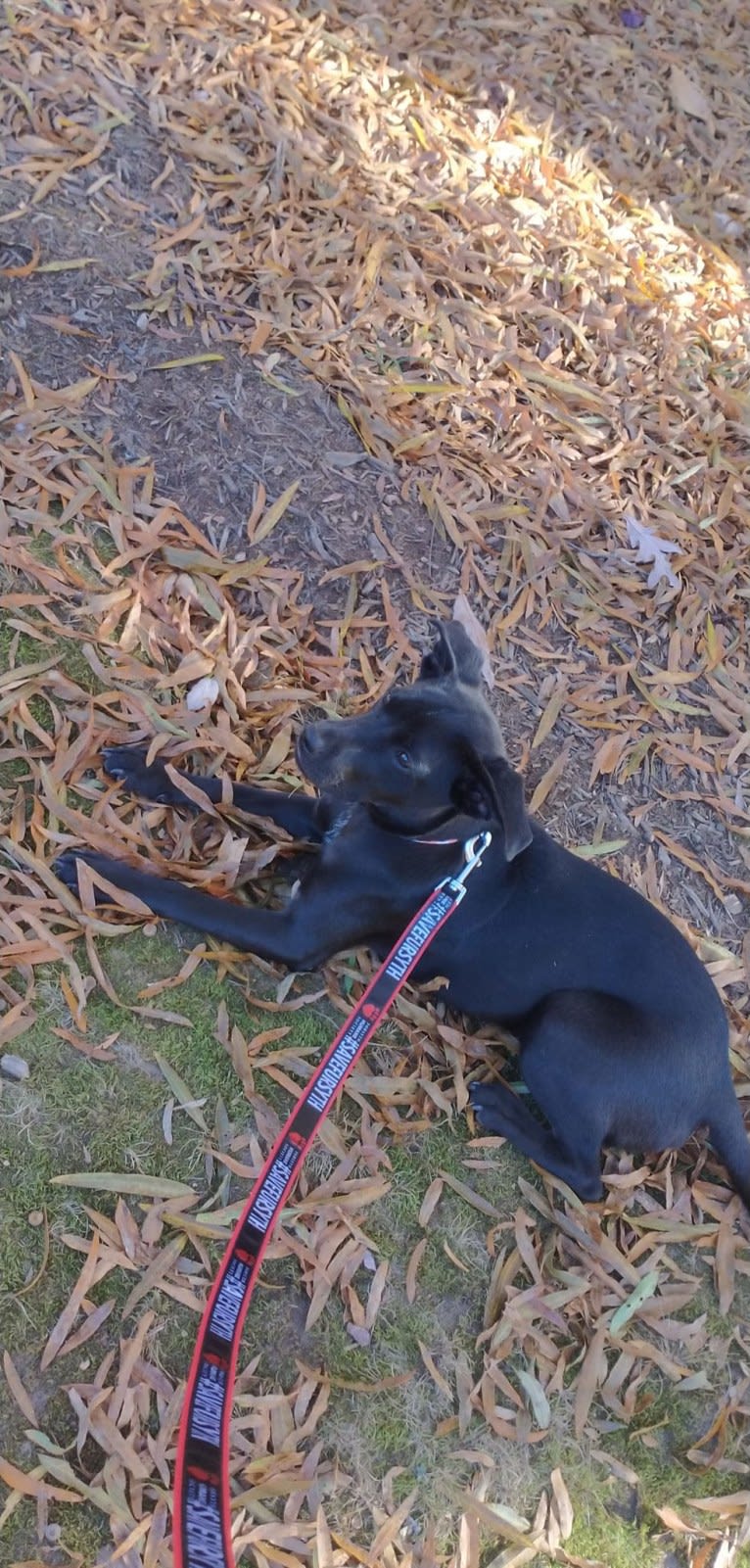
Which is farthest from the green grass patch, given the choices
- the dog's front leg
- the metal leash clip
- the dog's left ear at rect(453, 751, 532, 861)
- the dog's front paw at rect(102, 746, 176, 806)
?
the dog's left ear at rect(453, 751, 532, 861)

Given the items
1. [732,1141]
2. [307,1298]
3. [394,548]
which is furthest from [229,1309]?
[394,548]

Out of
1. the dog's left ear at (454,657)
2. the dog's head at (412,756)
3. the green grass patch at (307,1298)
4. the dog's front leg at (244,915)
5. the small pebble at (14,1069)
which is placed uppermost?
the dog's left ear at (454,657)

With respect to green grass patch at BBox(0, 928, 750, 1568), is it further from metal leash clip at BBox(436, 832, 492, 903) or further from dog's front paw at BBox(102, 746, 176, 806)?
metal leash clip at BBox(436, 832, 492, 903)

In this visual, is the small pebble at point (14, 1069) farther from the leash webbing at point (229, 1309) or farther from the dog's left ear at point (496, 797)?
the dog's left ear at point (496, 797)

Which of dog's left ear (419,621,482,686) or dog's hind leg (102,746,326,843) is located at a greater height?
dog's left ear (419,621,482,686)

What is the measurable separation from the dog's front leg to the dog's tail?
150cm

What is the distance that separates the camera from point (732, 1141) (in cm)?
377

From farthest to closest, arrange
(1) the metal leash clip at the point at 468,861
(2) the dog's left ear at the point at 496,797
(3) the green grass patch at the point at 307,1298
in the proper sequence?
(1) the metal leash clip at the point at 468,861 < (2) the dog's left ear at the point at 496,797 < (3) the green grass patch at the point at 307,1298

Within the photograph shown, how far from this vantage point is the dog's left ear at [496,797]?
3174mm

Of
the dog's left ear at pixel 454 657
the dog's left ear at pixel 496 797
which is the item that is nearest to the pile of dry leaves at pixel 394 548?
the dog's left ear at pixel 454 657

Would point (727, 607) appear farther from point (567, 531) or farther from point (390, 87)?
point (390, 87)

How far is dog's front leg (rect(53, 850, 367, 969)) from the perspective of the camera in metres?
3.53

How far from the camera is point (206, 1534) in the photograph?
231 cm

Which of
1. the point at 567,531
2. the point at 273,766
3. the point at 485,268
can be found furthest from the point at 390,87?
the point at 273,766
